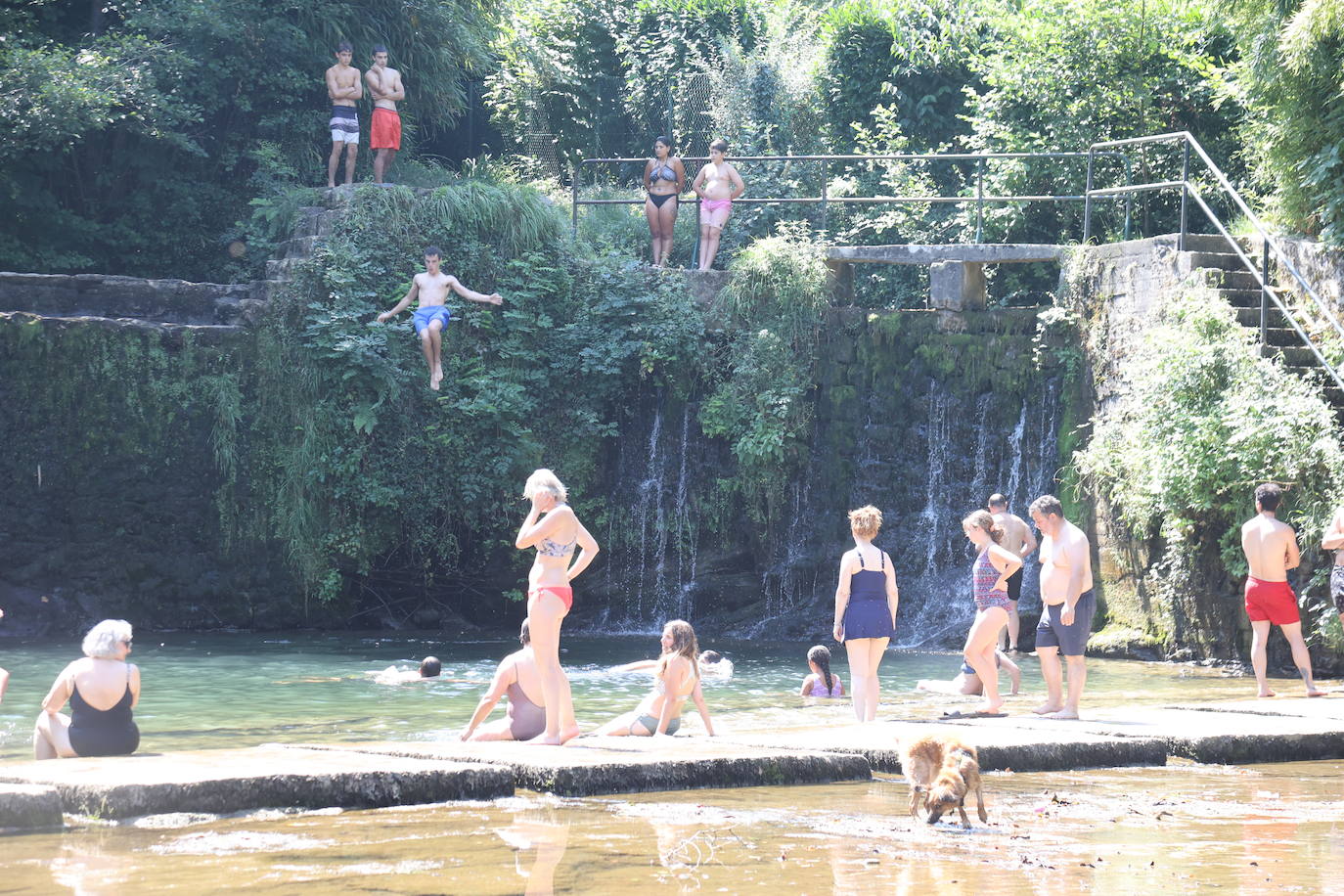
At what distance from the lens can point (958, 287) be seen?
1814cm

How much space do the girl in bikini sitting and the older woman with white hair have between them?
105 inches

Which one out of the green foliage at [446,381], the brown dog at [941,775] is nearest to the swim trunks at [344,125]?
the green foliage at [446,381]

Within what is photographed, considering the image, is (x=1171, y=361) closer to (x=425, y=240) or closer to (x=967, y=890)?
(x=425, y=240)

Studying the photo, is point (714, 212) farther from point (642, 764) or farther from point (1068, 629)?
point (642, 764)

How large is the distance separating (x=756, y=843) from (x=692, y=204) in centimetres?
1729

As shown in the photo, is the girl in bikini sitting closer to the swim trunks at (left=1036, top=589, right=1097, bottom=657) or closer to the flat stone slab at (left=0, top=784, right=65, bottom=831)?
the swim trunks at (left=1036, top=589, right=1097, bottom=657)

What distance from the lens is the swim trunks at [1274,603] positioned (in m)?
11.2

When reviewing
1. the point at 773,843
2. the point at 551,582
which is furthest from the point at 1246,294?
the point at 773,843

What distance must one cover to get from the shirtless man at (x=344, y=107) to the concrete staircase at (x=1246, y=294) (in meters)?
10.0

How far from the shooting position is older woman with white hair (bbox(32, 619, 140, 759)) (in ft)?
24.9

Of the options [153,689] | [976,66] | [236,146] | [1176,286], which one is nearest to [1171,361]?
[1176,286]

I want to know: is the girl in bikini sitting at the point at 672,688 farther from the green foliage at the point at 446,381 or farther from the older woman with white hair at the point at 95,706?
the green foliage at the point at 446,381

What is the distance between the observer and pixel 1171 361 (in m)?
14.4

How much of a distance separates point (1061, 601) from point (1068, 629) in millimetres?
173
